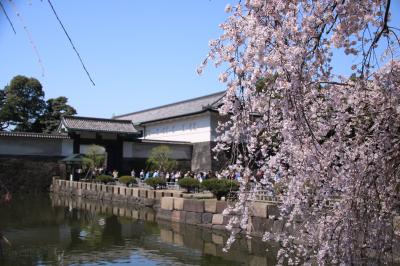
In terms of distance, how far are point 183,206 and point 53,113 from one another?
31.5 meters

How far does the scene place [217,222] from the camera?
1404 cm

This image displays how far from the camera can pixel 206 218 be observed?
47.6 ft

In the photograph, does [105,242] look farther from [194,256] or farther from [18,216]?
[18,216]

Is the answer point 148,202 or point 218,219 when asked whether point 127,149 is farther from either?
point 218,219

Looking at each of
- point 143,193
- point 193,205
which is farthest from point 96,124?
point 193,205

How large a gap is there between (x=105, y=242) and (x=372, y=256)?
8.64 m

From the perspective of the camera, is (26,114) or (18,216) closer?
(18,216)

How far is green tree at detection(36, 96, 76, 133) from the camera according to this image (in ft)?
138

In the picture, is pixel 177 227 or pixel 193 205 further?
pixel 193 205

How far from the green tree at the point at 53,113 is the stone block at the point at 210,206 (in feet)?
99.9

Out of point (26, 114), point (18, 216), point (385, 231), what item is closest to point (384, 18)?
point (385, 231)

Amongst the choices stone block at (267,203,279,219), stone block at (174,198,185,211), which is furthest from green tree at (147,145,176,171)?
stone block at (267,203,279,219)

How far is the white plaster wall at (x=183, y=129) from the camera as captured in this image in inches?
1244

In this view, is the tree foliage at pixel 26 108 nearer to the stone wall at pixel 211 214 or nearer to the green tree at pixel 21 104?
the green tree at pixel 21 104
